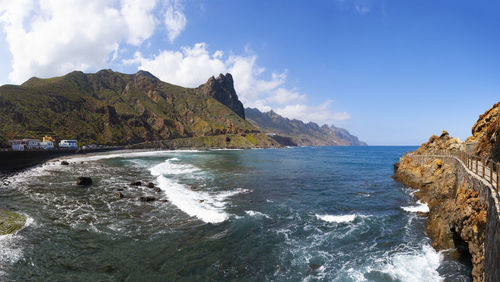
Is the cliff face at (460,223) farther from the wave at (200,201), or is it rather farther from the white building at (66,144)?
the white building at (66,144)

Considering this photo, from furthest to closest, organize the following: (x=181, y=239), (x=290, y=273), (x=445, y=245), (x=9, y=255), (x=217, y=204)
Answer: (x=217, y=204)
(x=181, y=239)
(x=445, y=245)
(x=9, y=255)
(x=290, y=273)

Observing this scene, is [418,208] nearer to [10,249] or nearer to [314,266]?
[314,266]

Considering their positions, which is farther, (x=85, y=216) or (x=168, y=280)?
(x=85, y=216)

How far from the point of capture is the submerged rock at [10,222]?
63.7 feet

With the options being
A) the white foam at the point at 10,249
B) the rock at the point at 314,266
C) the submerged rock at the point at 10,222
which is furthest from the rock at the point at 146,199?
the rock at the point at 314,266

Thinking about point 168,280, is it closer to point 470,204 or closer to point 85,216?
point 85,216

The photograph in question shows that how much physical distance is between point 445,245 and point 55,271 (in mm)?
27375

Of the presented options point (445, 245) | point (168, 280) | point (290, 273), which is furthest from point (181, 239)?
point (445, 245)

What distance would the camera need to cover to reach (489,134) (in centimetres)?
2262

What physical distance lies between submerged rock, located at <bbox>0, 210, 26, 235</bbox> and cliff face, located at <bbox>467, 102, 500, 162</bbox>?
41770 mm

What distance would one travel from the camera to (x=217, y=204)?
95.5 feet

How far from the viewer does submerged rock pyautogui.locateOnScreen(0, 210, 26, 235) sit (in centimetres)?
1941

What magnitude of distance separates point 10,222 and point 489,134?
46.9 meters

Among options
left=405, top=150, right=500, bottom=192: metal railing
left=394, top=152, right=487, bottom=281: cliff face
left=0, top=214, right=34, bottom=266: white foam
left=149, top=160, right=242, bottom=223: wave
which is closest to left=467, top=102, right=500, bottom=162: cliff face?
left=405, top=150, right=500, bottom=192: metal railing
